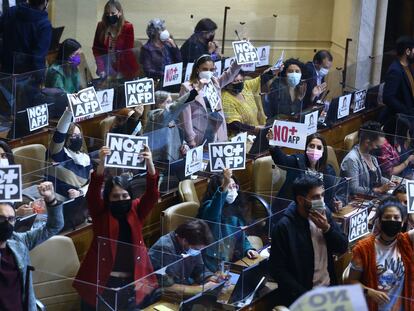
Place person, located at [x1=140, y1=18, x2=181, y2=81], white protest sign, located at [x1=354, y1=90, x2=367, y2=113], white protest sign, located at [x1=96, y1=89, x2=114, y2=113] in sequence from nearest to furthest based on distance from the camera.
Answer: white protest sign, located at [x1=96, y1=89, x2=114, y2=113] < person, located at [x1=140, y1=18, x2=181, y2=81] < white protest sign, located at [x1=354, y1=90, x2=367, y2=113]

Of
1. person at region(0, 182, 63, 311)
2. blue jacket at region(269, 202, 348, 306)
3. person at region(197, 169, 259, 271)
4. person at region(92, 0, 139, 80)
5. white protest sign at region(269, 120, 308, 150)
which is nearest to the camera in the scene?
A: person at region(0, 182, 63, 311)

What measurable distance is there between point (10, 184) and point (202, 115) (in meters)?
2.93

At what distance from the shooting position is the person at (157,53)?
11562 millimetres

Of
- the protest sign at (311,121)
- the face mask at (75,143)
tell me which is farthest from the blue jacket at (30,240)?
the protest sign at (311,121)

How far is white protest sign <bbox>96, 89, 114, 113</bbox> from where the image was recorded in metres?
10.5

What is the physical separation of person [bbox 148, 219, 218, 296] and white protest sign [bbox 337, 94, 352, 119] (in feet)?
13.6

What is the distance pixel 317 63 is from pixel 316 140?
2.92m

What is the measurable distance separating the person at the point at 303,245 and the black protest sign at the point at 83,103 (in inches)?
87.3

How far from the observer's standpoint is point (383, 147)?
1012cm

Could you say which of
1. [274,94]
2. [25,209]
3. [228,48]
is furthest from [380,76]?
[25,209]

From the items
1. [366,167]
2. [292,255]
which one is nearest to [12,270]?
[292,255]

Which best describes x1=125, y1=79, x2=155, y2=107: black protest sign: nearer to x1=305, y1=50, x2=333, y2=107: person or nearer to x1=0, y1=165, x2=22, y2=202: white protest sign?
x1=305, y1=50, x2=333, y2=107: person

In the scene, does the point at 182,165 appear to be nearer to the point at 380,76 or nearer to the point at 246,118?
the point at 246,118

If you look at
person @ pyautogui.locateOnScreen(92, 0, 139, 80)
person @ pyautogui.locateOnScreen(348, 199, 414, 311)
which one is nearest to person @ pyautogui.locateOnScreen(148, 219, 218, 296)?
Answer: person @ pyautogui.locateOnScreen(348, 199, 414, 311)
